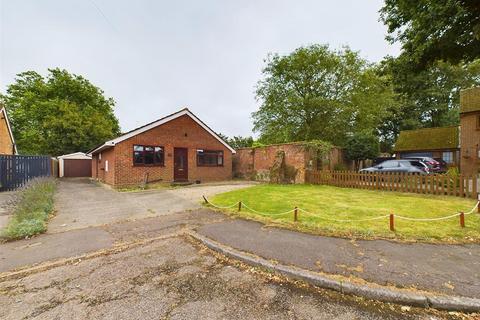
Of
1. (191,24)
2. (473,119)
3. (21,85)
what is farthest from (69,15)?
(21,85)

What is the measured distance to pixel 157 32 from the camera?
1414 centimetres

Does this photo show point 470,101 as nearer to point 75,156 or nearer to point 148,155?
point 148,155

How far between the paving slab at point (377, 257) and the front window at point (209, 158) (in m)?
13.4

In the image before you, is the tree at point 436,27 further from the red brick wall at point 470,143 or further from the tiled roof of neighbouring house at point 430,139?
the tiled roof of neighbouring house at point 430,139

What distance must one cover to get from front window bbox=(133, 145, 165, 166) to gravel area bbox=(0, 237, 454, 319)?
1217 centimetres

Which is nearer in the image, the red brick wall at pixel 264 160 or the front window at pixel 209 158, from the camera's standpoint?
the red brick wall at pixel 264 160

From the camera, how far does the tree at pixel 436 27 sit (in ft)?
24.3

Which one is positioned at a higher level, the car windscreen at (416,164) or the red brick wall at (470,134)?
the red brick wall at (470,134)

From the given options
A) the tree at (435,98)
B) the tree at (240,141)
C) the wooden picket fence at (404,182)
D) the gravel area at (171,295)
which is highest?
the tree at (435,98)

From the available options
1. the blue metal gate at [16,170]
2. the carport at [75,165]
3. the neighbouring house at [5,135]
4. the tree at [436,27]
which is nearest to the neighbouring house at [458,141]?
the tree at [436,27]

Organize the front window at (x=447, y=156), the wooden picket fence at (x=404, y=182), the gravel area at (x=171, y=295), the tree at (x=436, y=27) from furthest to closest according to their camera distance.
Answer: the front window at (x=447, y=156), the wooden picket fence at (x=404, y=182), the tree at (x=436, y=27), the gravel area at (x=171, y=295)

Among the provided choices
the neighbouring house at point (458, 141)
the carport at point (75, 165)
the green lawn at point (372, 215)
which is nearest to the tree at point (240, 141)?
the carport at point (75, 165)

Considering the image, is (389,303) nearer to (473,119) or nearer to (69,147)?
(473,119)

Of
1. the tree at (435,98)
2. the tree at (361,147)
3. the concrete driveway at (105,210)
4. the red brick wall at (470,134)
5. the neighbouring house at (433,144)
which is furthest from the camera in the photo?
the tree at (435,98)
